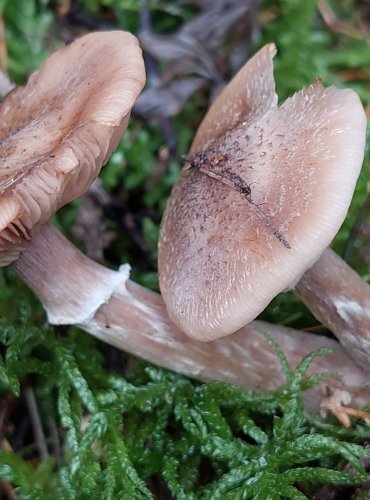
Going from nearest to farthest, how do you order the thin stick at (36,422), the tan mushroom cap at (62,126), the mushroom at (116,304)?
the tan mushroom cap at (62,126) < the mushroom at (116,304) < the thin stick at (36,422)

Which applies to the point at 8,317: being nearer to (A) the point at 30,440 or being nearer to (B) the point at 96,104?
(A) the point at 30,440

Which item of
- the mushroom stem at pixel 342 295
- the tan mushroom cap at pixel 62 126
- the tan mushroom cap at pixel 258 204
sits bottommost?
the mushroom stem at pixel 342 295

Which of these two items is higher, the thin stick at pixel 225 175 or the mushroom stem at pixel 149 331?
the thin stick at pixel 225 175

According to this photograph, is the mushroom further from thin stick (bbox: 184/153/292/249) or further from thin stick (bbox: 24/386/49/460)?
thin stick (bbox: 24/386/49/460)

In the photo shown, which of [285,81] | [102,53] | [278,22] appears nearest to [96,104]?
[102,53]

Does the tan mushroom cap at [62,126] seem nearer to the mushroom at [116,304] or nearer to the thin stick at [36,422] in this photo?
the mushroom at [116,304]

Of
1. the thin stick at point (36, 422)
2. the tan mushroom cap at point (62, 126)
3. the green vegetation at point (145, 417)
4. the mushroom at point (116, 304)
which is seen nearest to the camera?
the tan mushroom cap at point (62, 126)

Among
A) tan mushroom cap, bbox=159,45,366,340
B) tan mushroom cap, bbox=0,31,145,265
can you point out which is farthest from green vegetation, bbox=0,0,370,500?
tan mushroom cap, bbox=0,31,145,265

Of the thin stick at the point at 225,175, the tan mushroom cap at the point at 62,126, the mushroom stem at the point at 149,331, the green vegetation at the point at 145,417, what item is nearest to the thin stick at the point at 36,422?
the green vegetation at the point at 145,417
